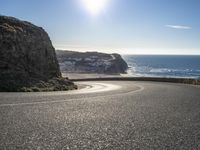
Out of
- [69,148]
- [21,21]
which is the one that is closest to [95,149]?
[69,148]

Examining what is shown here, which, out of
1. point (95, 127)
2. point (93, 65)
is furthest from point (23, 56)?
point (93, 65)

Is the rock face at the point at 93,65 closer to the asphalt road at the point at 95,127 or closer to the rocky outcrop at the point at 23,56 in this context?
the rocky outcrop at the point at 23,56

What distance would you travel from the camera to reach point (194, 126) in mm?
8922

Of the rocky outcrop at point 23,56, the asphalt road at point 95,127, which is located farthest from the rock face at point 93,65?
the asphalt road at point 95,127

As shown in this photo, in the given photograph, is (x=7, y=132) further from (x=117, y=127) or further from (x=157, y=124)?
(x=157, y=124)

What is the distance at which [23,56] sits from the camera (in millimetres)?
26672

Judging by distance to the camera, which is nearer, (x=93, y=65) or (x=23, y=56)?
(x=23, y=56)

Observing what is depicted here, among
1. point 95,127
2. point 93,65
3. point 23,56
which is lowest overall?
point 93,65

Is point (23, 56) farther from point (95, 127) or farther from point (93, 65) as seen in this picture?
point (93, 65)

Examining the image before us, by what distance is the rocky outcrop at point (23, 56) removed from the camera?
23156mm

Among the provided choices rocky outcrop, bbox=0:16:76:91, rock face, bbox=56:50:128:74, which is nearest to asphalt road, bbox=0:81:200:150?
rocky outcrop, bbox=0:16:76:91

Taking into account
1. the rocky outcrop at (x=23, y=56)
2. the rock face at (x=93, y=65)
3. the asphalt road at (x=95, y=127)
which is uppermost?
the rocky outcrop at (x=23, y=56)

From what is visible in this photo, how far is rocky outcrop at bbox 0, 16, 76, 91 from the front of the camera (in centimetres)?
2316

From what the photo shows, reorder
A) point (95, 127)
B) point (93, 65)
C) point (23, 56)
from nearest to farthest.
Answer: point (95, 127), point (23, 56), point (93, 65)
